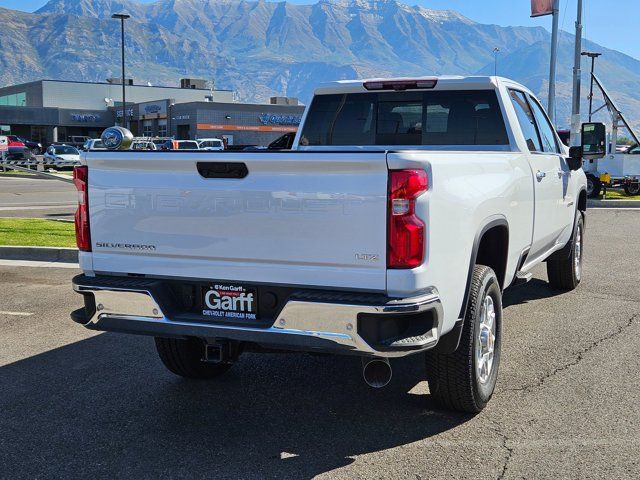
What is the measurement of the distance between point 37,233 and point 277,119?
63315 mm

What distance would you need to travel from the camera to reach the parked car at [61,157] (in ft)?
128

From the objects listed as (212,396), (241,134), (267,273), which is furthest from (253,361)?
(241,134)

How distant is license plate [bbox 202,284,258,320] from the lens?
3859mm

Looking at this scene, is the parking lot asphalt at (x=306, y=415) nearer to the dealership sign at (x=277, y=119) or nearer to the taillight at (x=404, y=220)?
the taillight at (x=404, y=220)

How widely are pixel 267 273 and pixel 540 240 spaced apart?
3.09 metres

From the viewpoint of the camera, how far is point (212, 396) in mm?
4840

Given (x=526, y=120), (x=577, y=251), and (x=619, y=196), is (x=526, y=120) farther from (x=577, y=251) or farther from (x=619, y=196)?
(x=619, y=196)

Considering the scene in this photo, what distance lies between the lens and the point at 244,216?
3.80m

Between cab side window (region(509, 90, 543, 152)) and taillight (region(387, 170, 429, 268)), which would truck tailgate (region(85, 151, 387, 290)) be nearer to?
taillight (region(387, 170, 429, 268))

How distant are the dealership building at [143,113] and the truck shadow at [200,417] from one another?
64368 millimetres

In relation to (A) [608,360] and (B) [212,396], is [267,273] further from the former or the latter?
(A) [608,360]

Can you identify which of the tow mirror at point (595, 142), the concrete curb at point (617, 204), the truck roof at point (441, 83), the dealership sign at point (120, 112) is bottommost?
the concrete curb at point (617, 204)

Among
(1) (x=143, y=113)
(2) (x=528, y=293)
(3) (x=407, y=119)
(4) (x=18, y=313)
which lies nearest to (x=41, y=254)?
(4) (x=18, y=313)

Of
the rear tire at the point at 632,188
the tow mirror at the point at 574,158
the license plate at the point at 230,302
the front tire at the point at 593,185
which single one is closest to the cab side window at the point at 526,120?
the tow mirror at the point at 574,158
